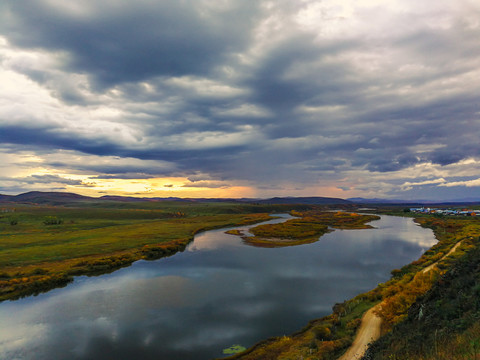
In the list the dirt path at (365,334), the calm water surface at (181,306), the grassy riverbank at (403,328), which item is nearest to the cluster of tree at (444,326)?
the grassy riverbank at (403,328)

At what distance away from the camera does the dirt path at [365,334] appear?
21589 millimetres

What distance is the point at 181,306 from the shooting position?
36281 millimetres

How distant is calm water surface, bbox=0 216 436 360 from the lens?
26823mm

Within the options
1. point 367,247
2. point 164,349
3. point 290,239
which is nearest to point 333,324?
point 164,349

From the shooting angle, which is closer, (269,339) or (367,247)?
(269,339)

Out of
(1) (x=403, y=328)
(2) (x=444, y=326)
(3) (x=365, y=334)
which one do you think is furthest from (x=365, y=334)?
(2) (x=444, y=326)

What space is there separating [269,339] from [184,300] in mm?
16124

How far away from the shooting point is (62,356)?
25.0 m

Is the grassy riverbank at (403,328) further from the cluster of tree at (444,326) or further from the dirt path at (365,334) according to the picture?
the dirt path at (365,334)

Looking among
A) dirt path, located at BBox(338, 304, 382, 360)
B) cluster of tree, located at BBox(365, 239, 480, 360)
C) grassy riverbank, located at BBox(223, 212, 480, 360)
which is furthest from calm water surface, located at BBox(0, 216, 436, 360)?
cluster of tree, located at BBox(365, 239, 480, 360)

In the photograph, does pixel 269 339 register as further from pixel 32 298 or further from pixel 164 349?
pixel 32 298

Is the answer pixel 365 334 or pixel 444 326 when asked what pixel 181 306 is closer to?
pixel 365 334

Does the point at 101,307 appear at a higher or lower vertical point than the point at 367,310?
lower

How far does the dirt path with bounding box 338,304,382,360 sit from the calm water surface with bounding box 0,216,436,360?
623 centimetres
